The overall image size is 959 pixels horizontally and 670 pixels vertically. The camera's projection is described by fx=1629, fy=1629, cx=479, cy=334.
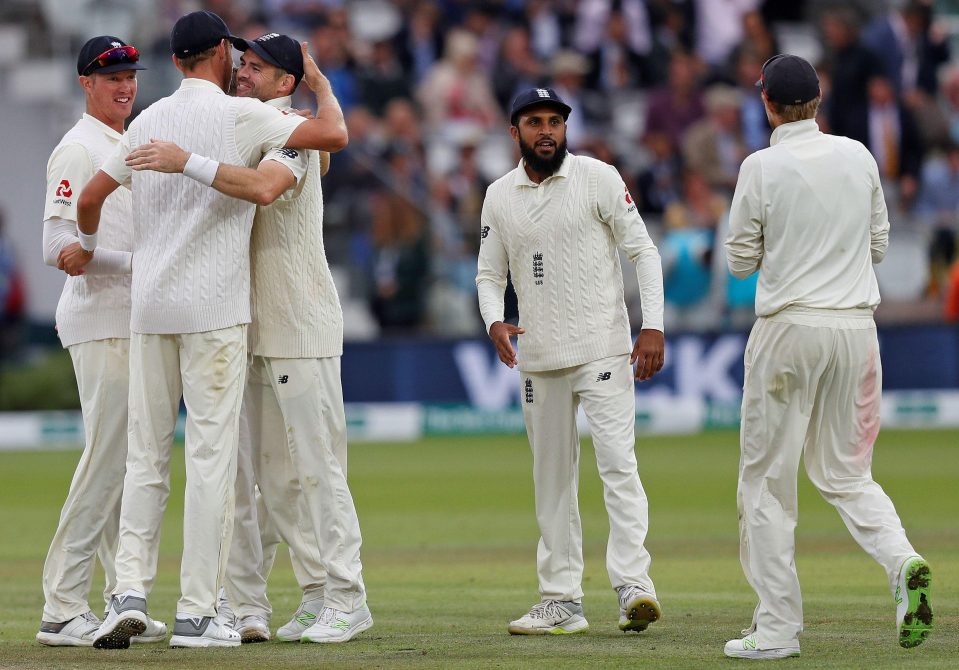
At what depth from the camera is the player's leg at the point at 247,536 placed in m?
6.75

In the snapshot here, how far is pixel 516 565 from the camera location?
9438 mm

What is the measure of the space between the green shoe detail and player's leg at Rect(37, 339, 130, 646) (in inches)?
125

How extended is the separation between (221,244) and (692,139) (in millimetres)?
13939

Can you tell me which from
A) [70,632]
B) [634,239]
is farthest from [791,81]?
[70,632]

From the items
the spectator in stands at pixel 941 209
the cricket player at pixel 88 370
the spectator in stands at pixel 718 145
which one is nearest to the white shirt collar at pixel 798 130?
the cricket player at pixel 88 370

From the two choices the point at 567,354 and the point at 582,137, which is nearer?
the point at 567,354

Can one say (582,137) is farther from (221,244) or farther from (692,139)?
(221,244)

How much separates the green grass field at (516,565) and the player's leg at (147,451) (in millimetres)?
366

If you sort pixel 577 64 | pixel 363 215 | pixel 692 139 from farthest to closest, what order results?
1. pixel 577 64
2. pixel 692 139
3. pixel 363 215

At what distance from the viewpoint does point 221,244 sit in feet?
20.7

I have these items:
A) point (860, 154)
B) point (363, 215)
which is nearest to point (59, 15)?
point (363, 215)

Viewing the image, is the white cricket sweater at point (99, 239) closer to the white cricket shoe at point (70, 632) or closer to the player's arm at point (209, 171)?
the player's arm at point (209, 171)

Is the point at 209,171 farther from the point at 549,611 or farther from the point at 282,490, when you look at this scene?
the point at 549,611

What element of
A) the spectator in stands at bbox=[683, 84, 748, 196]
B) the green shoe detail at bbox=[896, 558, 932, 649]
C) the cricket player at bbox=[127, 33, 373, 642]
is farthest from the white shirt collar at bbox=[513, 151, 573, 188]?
the spectator in stands at bbox=[683, 84, 748, 196]
